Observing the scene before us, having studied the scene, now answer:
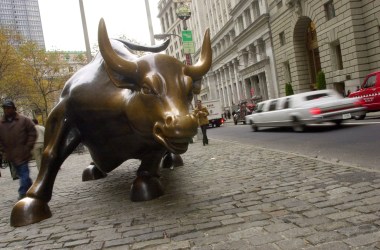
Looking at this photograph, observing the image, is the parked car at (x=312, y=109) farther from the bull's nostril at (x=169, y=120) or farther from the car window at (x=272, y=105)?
the bull's nostril at (x=169, y=120)

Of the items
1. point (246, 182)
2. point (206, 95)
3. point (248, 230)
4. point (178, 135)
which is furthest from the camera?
point (206, 95)

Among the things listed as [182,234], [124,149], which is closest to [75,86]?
[124,149]

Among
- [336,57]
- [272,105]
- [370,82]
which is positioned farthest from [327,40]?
[272,105]

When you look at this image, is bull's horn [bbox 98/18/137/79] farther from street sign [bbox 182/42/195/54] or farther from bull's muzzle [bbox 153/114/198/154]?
street sign [bbox 182/42/195/54]

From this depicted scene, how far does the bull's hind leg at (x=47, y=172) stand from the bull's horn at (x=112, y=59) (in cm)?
130

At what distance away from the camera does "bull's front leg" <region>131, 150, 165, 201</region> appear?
4641 mm

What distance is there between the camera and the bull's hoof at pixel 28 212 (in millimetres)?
4191

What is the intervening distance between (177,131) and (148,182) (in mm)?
1512

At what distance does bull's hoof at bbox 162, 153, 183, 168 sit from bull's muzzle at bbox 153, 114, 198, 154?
12.9ft

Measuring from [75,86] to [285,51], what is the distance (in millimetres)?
32763

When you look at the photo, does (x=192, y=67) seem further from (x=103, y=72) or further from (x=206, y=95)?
(x=206, y=95)

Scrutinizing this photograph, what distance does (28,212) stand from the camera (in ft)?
13.9

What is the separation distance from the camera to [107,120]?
14.6 feet

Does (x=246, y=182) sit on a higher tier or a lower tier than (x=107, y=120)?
lower
